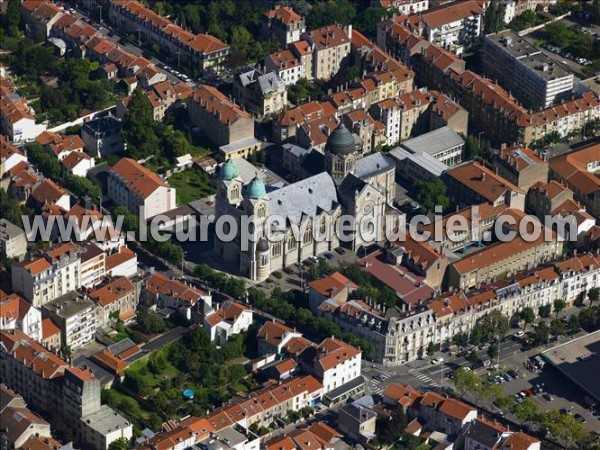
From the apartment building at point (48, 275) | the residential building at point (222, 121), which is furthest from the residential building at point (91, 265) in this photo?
the residential building at point (222, 121)

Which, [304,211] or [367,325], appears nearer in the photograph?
[367,325]

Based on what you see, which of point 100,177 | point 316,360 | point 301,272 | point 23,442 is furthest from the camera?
point 100,177

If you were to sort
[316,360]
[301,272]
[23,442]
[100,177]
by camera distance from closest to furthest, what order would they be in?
[23,442], [316,360], [301,272], [100,177]

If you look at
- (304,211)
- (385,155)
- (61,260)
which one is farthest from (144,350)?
(385,155)

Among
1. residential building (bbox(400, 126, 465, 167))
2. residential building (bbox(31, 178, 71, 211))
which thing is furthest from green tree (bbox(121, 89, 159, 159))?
residential building (bbox(400, 126, 465, 167))

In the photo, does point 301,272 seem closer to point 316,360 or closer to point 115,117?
point 316,360

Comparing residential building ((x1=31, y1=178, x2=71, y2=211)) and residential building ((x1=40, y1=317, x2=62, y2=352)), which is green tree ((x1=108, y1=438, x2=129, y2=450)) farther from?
residential building ((x1=31, y1=178, x2=71, y2=211))

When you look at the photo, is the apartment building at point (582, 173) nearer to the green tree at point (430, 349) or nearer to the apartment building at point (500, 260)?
the apartment building at point (500, 260)

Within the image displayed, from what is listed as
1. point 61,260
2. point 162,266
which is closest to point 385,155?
point 162,266
